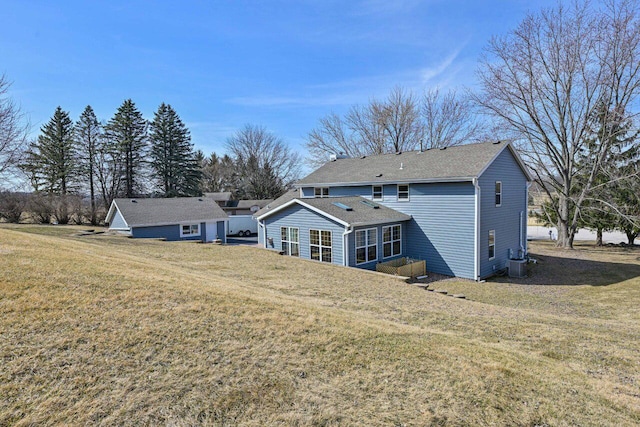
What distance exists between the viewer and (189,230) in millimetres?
27703

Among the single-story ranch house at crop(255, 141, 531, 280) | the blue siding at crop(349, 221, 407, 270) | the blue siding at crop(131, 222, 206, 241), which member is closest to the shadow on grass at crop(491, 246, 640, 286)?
A: the single-story ranch house at crop(255, 141, 531, 280)

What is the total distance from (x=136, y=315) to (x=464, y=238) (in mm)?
14662

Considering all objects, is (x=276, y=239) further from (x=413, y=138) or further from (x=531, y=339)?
(x=413, y=138)

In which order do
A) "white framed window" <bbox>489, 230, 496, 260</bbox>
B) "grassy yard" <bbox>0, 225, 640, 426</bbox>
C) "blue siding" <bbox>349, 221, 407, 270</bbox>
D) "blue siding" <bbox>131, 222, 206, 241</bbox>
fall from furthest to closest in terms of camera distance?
"blue siding" <bbox>131, 222, 206, 241</bbox> → "white framed window" <bbox>489, 230, 496, 260</bbox> → "blue siding" <bbox>349, 221, 407, 270</bbox> → "grassy yard" <bbox>0, 225, 640, 426</bbox>

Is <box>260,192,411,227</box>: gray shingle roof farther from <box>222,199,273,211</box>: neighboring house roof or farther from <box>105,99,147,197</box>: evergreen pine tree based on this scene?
<box>105,99,147,197</box>: evergreen pine tree

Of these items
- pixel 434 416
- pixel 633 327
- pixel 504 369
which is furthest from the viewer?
pixel 633 327

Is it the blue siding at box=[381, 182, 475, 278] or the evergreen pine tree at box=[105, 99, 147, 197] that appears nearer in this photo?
the blue siding at box=[381, 182, 475, 278]

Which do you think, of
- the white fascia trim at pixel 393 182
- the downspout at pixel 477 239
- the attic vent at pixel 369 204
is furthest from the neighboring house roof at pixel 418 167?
the attic vent at pixel 369 204

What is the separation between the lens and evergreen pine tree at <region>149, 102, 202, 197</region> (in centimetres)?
4556

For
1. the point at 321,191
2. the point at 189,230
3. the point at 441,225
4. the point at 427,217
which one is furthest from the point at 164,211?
the point at 441,225

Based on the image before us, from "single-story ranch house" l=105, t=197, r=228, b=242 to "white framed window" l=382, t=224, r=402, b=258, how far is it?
16318mm

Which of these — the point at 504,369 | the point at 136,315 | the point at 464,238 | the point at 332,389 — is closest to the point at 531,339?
the point at 504,369

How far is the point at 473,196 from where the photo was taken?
16.0 m

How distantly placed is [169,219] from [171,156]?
2286 cm
